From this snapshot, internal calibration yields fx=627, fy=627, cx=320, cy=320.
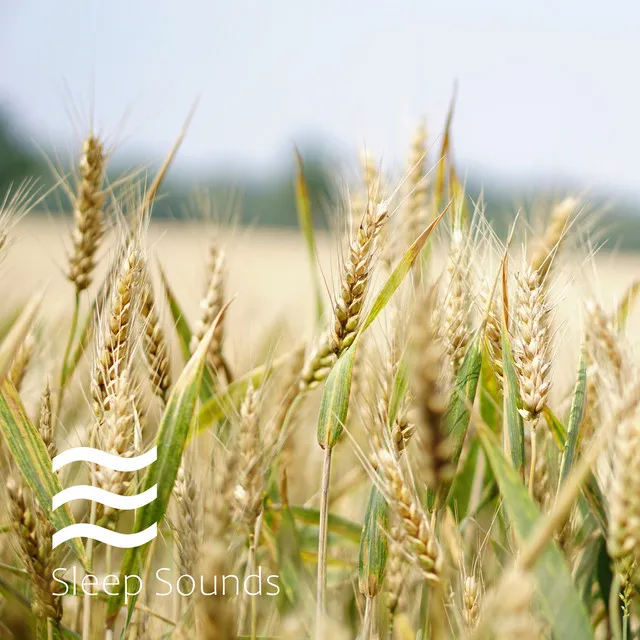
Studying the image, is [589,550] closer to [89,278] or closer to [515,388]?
[515,388]

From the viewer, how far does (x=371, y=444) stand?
90 cm

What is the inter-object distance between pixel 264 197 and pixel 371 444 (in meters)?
50.6

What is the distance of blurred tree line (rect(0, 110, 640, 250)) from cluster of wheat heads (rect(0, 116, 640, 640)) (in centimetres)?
20

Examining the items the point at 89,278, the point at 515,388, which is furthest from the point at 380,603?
the point at 89,278

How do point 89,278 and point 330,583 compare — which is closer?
point 89,278

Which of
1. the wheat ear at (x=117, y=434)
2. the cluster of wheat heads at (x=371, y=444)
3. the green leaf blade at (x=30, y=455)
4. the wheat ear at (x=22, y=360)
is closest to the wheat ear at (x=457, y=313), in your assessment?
the cluster of wheat heads at (x=371, y=444)

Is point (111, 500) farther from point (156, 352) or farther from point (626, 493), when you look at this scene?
point (626, 493)

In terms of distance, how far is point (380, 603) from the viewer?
46.7 inches

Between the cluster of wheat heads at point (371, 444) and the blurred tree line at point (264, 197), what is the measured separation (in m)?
0.20

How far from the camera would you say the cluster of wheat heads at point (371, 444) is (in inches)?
29.0

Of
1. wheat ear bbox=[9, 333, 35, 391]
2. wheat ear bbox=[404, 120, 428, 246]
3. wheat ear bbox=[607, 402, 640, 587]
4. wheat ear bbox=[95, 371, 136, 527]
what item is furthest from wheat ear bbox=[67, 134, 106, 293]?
wheat ear bbox=[607, 402, 640, 587]

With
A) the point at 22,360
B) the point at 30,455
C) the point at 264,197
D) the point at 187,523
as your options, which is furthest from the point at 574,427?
the point at 264,197

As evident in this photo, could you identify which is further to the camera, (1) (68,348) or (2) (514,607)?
(1) (68,348)

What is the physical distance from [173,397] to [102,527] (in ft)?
0.75
